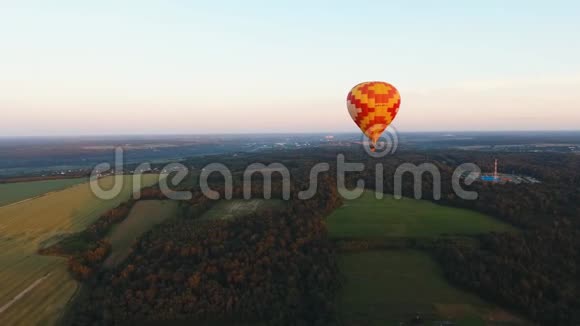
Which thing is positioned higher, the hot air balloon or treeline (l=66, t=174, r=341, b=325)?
the hot air balloon

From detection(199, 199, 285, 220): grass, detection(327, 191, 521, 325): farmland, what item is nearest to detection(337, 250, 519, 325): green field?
detection(327, 191, 521, 325): farmland

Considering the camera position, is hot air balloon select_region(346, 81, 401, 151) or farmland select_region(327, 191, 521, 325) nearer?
farmland select_region(327, 191, 521, 325)

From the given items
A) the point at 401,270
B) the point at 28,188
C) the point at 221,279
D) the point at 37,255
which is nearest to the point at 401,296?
the point at 401,270

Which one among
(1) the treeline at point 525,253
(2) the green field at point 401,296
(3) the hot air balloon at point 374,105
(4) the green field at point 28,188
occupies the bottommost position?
(2) the green field at point 401,296

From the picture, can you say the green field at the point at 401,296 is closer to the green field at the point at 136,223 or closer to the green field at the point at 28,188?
the green field at the point at 136,223

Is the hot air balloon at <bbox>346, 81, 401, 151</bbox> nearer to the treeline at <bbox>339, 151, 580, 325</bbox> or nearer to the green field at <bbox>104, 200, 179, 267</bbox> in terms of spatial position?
the treeline at <bbox>339, 151, 580, 325</bbox>

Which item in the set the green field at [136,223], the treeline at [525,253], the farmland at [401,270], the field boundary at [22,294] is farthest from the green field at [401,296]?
the field boundary at [22,294]
